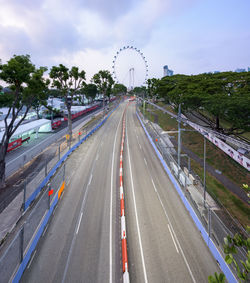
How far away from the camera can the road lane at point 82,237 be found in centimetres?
1042

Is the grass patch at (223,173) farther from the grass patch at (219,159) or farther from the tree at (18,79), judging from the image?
the tree at (18,79)

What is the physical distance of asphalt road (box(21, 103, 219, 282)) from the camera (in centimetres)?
1055

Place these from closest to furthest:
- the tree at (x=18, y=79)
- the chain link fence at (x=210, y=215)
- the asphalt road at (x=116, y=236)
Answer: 1. the asphalt road at (x=116, y=236)
2. the chain link fence at (x=210, y=215)
3. the tree at (x=18, y=79)

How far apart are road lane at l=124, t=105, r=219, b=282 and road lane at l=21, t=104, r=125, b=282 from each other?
1.30 meters

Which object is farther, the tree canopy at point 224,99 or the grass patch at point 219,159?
the grass patch at point 219,159

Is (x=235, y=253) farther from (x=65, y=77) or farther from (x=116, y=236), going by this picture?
(x=65, y=77)

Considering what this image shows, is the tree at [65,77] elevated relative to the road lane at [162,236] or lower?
elevated

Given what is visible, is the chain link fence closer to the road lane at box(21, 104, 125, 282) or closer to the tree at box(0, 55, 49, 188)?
the road lane at box(21, 104, 125, 282)

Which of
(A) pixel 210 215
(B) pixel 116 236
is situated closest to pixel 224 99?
(A) pixel 210 215

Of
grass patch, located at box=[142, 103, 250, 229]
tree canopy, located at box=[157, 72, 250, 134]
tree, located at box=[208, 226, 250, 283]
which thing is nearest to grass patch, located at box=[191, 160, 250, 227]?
grass patch, located at box=[142, 103, 250, 229]

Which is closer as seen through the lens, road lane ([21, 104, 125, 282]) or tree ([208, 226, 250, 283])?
tree ([208, 226, 250, 283])

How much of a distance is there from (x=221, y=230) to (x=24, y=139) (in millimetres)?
38471

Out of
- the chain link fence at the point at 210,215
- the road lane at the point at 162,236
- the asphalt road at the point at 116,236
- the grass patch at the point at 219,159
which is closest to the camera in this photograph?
the asphalt road at the point at 116,236

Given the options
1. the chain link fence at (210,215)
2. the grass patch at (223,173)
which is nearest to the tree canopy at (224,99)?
the grass patch at (223,173)
